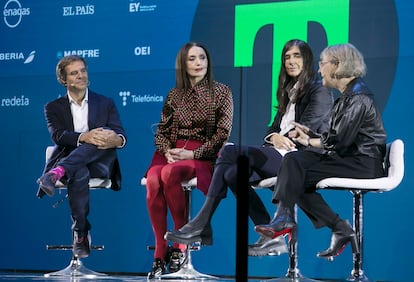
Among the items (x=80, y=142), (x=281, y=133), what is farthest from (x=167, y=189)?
(x=281, y=133)

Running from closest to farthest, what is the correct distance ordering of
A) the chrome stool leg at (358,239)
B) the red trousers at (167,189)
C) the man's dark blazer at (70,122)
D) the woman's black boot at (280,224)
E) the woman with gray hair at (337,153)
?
the woman's black boot at (280,224) → the woman with gray hair at (337,153) → the chrome stool leg at (358,239) → the red trousers at (167,189) → the man's dark blazer at (70,122)

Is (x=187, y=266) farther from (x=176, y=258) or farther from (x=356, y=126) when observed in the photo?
(x=356, y=126)

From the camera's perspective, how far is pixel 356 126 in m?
4.22

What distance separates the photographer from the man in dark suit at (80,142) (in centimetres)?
521

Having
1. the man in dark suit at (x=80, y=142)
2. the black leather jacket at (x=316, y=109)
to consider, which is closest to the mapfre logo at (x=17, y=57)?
the man in dark suit at (x=80, y=142)

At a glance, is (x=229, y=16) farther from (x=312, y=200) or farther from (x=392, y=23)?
(x=312, y=200)

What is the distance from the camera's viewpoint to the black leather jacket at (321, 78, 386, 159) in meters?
4.16

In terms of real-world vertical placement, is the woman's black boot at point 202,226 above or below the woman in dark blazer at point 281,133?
below

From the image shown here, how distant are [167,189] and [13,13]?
2606 mm

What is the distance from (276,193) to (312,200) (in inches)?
7.6

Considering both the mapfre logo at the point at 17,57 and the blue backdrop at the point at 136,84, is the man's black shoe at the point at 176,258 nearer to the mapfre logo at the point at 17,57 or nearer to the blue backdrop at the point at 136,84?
the blue backdrop at the point at 136,84

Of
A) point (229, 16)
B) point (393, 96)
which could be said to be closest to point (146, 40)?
point (229, 16)

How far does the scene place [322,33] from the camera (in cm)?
570

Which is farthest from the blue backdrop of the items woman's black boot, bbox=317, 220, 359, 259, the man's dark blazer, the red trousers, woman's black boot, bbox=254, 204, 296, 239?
woman's black boot, bbox=254, 204, 296, 239
